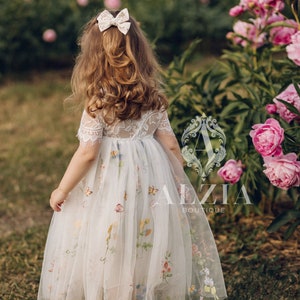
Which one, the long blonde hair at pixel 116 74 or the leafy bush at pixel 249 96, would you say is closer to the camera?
the long blonde hair at pixel 116 74

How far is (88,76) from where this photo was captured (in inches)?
105

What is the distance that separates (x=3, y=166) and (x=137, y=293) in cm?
273

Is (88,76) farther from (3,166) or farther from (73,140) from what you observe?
(73,140)

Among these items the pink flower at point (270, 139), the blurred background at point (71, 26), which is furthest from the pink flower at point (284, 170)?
the blurred background at point (71, 26)

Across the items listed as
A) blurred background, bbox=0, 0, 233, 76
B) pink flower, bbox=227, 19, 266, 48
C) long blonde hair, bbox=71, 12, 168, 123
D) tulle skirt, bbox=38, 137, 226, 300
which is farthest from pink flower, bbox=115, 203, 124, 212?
blurred background, bbox=0, 0, 233, 76

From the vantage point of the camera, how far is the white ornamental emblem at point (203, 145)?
3504mm

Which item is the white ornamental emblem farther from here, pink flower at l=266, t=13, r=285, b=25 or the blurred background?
the blurred background

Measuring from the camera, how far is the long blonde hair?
103 inches

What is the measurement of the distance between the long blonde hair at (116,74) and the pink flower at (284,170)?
560mm

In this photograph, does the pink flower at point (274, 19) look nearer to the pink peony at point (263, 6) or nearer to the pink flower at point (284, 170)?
the pink peony at point (263, 6)

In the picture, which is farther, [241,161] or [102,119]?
[241,161]

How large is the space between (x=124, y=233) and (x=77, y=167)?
1.06ft

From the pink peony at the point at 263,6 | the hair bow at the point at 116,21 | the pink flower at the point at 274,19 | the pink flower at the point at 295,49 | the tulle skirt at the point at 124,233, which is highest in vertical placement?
the hair bow at the point at 116,21

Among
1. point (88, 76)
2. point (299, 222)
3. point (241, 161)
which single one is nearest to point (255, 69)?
point (241, 161)
